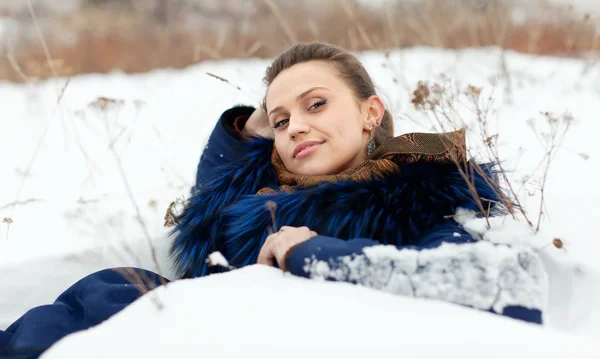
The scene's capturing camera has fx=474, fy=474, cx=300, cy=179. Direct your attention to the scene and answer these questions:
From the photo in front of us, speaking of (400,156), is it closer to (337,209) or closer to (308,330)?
(337,209)

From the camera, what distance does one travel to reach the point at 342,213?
1839mm

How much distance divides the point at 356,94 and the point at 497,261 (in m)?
1.23

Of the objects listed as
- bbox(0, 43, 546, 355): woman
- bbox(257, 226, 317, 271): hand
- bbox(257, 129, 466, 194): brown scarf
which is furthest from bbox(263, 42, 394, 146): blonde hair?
bbox(257, 226, 317, 271): hand

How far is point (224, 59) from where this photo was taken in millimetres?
6648

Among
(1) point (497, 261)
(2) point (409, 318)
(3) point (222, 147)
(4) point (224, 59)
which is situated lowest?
(2) point (409, 318)

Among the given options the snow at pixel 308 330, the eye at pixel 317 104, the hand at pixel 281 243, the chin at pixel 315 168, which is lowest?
the snow at pixel 308 330

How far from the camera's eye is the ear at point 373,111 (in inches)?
92.4

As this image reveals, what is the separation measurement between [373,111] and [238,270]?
4.10 feet

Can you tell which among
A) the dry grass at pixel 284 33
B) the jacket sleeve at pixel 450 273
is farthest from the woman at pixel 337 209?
the dry grass at pixel 284 33

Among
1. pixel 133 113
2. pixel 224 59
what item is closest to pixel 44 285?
pixel 133 113

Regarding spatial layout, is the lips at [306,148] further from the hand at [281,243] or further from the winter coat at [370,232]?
the hand at [281,243]

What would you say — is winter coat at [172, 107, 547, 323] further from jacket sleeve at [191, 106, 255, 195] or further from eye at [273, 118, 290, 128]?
eye at [273, 118, 290, 128]

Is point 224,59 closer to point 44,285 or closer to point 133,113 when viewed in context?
point 133,113

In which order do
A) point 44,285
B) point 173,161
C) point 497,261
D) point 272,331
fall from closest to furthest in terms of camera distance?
point 272,331 → point 497,261 → point 44,285 → point 173,161
